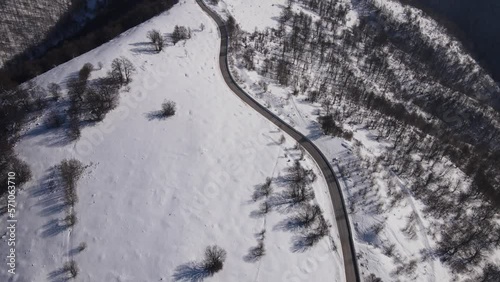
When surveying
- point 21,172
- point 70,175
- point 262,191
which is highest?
point 262,191

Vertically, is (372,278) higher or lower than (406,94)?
lower

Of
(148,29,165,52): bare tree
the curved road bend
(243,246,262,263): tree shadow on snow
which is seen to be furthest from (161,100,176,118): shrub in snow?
(243,246,262,263): tree shadow on snow

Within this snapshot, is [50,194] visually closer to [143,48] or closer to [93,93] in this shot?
[93,93]

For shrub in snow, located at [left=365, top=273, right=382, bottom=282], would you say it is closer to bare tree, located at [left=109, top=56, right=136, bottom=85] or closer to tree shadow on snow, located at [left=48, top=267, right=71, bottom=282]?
tree shadow on snow, located at [left=48, top=267, right=71, bottom=282]

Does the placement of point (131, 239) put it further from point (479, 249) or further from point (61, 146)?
point (479, 249)

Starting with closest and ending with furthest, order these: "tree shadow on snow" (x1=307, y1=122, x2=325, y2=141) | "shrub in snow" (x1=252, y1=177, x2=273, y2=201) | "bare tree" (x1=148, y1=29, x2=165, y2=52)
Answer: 1. "shrub in snow" (x1=252, y1=177, x2=273, y2=201)
2. "tree shadow on snow" (x1=307, y1=122, x2=325, y2=141)
3. "bare tree" (x1=148, y1=29, x2=165, y2=52)

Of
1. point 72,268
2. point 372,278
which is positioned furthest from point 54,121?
point 372,278
